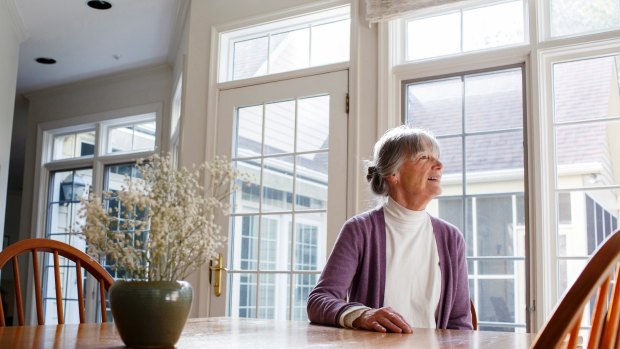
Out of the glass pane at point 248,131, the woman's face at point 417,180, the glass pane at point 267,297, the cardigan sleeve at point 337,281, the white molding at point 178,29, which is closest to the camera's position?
the cardigan sleeve at point 337,281

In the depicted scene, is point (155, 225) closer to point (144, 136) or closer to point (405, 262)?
point (405, 262)

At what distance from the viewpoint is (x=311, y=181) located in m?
3.91

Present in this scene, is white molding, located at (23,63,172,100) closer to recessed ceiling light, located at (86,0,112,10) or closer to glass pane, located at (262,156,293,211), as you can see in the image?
recessed ceiling light, located at (86,0,112,10)

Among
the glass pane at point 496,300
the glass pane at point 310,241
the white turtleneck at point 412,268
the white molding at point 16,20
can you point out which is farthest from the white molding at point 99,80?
the white turtleneck at point 412,268

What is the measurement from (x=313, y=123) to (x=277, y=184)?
43cm

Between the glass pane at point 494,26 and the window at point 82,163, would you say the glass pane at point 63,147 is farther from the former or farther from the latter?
the glass pane at point 494,26

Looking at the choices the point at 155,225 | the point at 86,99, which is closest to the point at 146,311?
the point at 155,225

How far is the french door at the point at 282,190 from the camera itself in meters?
3.81

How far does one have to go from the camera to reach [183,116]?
4.42 meters

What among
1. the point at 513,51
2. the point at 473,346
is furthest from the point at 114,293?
the point at 513,51

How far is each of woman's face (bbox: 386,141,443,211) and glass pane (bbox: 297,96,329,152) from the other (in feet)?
5.51

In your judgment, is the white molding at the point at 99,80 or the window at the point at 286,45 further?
the white molding at the point at 99,80

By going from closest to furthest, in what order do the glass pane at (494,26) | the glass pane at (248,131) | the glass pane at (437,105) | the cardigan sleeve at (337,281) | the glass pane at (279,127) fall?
the cardigan sleeve at (337,281) → the glass pane at (494,26) → the glass pane at (437,105) → the glass pane at (279,127) → the glass pane at (248,131)

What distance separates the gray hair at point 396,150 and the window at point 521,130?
1183 millimetres
